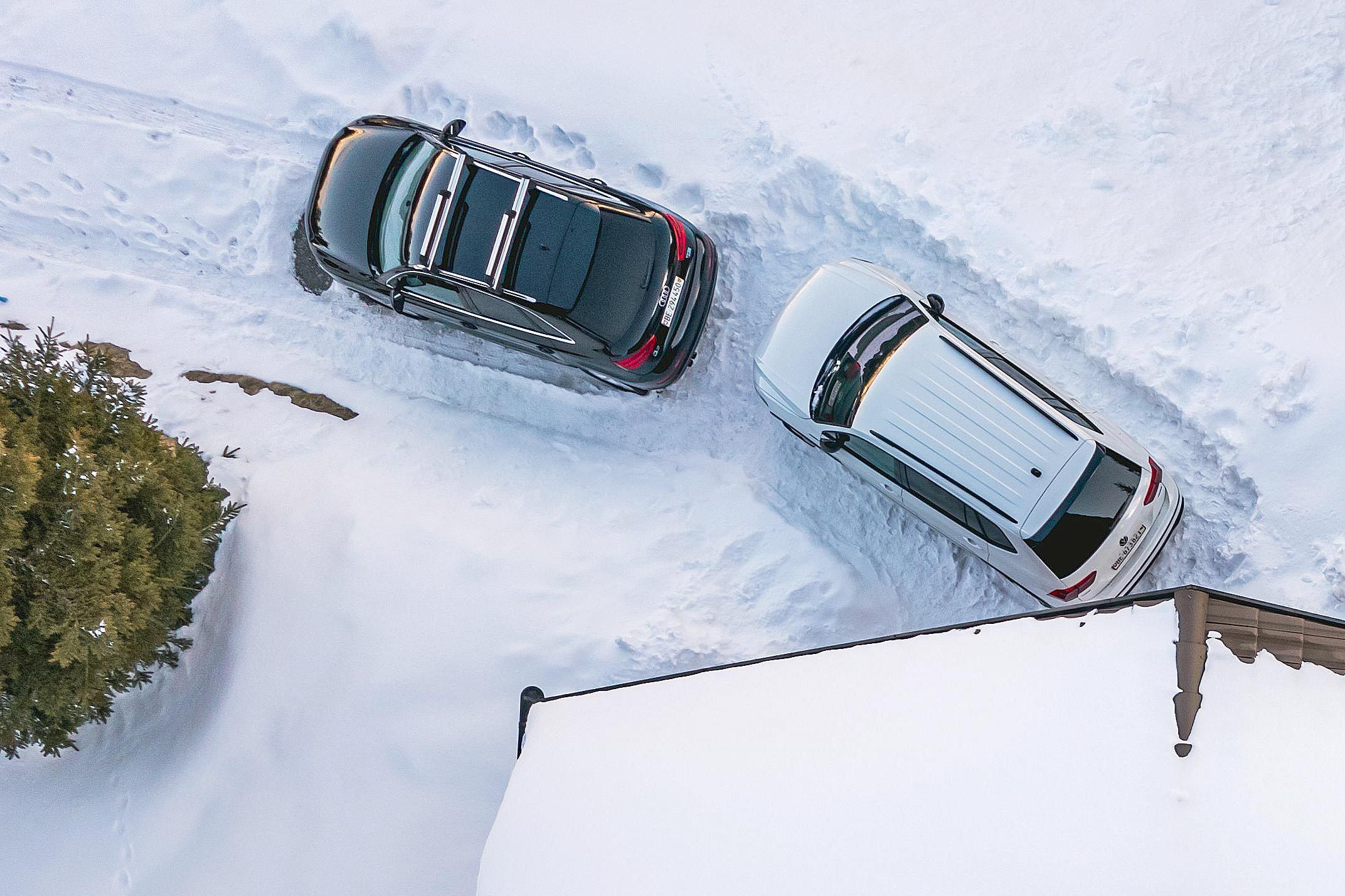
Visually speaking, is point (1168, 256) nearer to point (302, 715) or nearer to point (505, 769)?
point (505, 769)

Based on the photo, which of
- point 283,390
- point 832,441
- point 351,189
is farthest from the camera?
point 283,390

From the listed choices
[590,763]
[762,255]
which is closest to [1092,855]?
[590,763]

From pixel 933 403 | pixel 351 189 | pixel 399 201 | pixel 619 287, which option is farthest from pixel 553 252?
pixel 933 403

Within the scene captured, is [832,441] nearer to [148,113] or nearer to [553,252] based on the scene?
[553,252]

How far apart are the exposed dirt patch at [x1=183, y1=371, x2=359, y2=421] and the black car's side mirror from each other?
12.8 feet

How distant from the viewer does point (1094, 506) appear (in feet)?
18.5

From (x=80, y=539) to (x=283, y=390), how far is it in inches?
98.9

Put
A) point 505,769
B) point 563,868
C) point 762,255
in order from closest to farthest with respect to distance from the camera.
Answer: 1. point 563,868
2. point 505,769
3. point 762,255

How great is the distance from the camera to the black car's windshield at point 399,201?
649 centimetres

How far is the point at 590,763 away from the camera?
4324 millimetres

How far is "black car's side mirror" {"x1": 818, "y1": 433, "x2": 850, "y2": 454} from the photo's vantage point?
6.11 m

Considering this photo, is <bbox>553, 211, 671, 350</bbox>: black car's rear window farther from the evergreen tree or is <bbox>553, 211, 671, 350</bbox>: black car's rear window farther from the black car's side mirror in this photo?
the evergreen tree

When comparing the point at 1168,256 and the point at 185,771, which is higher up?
the point at 1168,256

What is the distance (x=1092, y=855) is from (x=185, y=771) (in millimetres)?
6106
